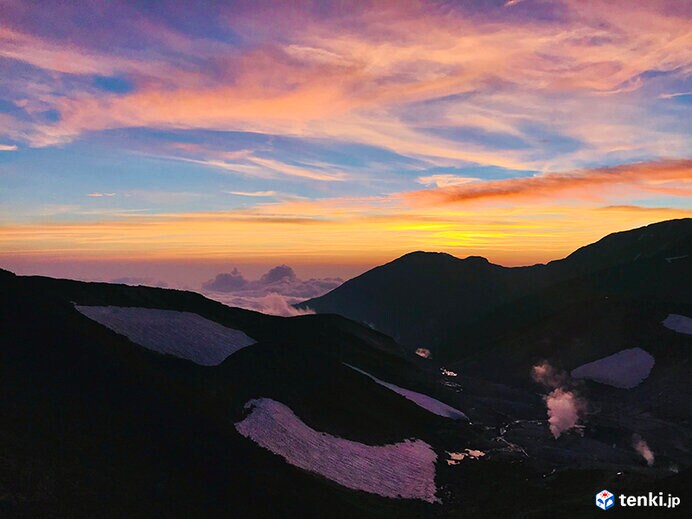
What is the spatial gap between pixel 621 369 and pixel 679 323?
27509 millimetres

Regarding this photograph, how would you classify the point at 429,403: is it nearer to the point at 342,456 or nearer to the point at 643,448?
the point at 643,448

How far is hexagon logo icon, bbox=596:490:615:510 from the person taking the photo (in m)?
43.2

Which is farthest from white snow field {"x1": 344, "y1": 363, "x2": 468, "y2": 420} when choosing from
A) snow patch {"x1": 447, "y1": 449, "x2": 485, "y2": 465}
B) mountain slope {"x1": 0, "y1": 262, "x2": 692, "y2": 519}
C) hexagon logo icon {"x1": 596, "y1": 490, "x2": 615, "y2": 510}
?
hexagon logo icon {"x1": 596, "y1": 490, "x2": 615, "y2": 510}

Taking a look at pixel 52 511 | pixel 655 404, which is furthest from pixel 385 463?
pixel 655 404

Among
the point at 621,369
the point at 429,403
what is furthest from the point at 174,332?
the point at 621,369

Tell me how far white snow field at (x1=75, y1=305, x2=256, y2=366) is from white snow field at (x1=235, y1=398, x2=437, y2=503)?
1831 cm

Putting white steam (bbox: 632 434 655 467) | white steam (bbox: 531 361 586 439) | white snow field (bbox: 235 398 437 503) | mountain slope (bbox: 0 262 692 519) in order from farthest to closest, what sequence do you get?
1. white steam (bbox: 531 361 586 439)
2. white steam (bbox: 632 434 655 467)
3. white snow field (bbox: 235 398 437 503)
4. mountain slope (bbox: 0 262 692 519)

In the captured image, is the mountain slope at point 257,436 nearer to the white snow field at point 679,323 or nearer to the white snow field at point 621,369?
the white snow field at point 621,369

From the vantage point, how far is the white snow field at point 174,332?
7863 centimetres

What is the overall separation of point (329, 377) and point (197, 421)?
1411 inches

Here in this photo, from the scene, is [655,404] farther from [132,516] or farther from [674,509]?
[132,516]

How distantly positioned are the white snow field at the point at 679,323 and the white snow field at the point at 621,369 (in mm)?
13588

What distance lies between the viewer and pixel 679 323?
444 ft

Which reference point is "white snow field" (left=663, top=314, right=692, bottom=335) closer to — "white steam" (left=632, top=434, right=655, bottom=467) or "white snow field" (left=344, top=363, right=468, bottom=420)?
"white steam" (left=632, top=434, right=655, bottom=467)
